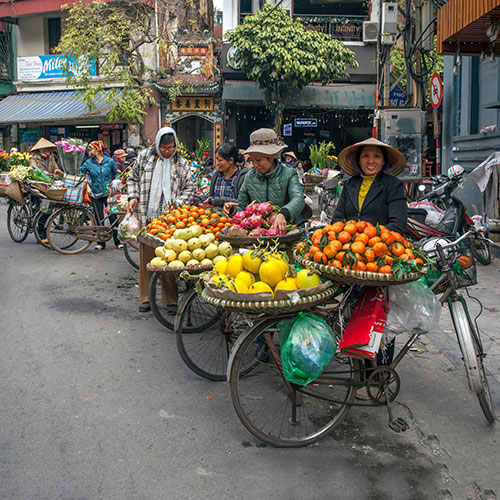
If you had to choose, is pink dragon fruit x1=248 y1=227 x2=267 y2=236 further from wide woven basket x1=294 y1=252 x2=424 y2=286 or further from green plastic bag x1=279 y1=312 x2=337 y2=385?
green plastic bag x1=279 y1=312 x2=337 y2=385

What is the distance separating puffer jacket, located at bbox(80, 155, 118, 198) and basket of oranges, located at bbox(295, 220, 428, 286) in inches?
300

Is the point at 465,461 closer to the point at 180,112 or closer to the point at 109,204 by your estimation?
the point at 109,204

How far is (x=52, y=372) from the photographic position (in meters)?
4.66

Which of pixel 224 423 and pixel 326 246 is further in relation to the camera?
pixel 224 423

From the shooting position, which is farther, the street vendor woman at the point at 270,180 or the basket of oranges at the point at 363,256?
the street vendor woman at the point at 270,180

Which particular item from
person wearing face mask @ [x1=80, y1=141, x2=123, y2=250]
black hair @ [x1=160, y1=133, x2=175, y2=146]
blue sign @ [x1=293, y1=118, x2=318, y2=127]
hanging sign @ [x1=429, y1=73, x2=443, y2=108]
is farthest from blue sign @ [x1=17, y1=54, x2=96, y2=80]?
black hair @ [x1=160, y1=133, x2=175, y2=146]

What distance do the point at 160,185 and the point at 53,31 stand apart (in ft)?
77.8

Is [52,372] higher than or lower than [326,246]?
lower

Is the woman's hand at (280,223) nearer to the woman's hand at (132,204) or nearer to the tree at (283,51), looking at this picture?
the woman's hand at (132,204)

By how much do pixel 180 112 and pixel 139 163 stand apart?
18.7 m

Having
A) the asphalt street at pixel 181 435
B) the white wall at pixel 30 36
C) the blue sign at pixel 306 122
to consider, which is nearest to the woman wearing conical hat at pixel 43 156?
the asphalt street at pixel 181 435

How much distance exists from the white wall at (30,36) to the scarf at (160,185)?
23.5 m

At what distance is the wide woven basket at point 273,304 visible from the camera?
3.18m

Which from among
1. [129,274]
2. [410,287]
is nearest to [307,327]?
[410,287]
